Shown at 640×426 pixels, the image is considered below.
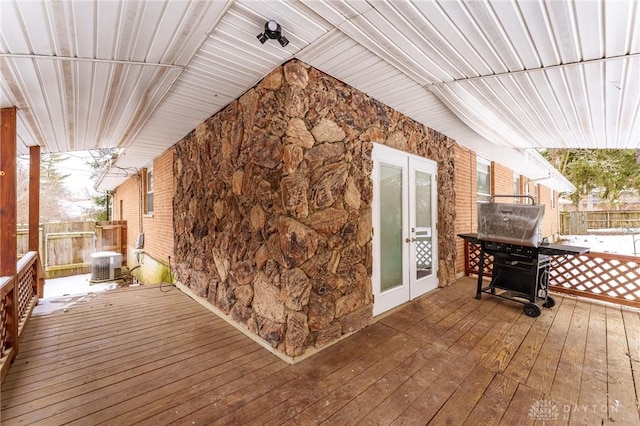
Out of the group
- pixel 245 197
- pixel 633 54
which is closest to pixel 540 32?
pixel 633 54

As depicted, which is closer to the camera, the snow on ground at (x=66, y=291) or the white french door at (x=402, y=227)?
the white french door at (x=402, y=227)

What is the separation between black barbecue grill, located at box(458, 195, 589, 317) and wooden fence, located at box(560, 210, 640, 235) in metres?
16.0

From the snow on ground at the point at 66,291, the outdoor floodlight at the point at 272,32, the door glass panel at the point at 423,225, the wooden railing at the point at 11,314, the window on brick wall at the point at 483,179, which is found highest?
the outdoor floodlight at the point at 272,32

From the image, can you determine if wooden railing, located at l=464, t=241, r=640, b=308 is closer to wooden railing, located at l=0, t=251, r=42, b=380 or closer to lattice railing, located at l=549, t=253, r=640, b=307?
lattice railing, located at l=549, t=253, r=640, b=307

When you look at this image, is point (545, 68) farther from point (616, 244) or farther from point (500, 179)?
point (616, 244)

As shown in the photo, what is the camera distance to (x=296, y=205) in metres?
2.46

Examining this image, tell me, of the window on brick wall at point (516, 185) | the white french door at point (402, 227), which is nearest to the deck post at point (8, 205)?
the white french door at point (402, 227)

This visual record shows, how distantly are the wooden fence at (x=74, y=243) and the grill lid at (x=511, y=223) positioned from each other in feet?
36.6

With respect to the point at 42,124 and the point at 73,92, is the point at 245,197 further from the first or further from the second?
the point at 42,124

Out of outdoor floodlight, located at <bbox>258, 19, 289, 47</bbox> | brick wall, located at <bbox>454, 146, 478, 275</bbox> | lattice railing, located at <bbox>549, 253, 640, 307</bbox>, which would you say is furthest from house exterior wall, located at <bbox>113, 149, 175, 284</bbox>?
lattice railing, located at <bbox>549, 253, 640, 307</bbox>

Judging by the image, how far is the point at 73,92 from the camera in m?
2.62

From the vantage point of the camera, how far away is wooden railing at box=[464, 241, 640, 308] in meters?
3.68

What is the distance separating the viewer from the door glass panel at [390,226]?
342 cm

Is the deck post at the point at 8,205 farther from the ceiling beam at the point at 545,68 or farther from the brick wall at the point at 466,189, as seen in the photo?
the brick wall at the point at 466,189
